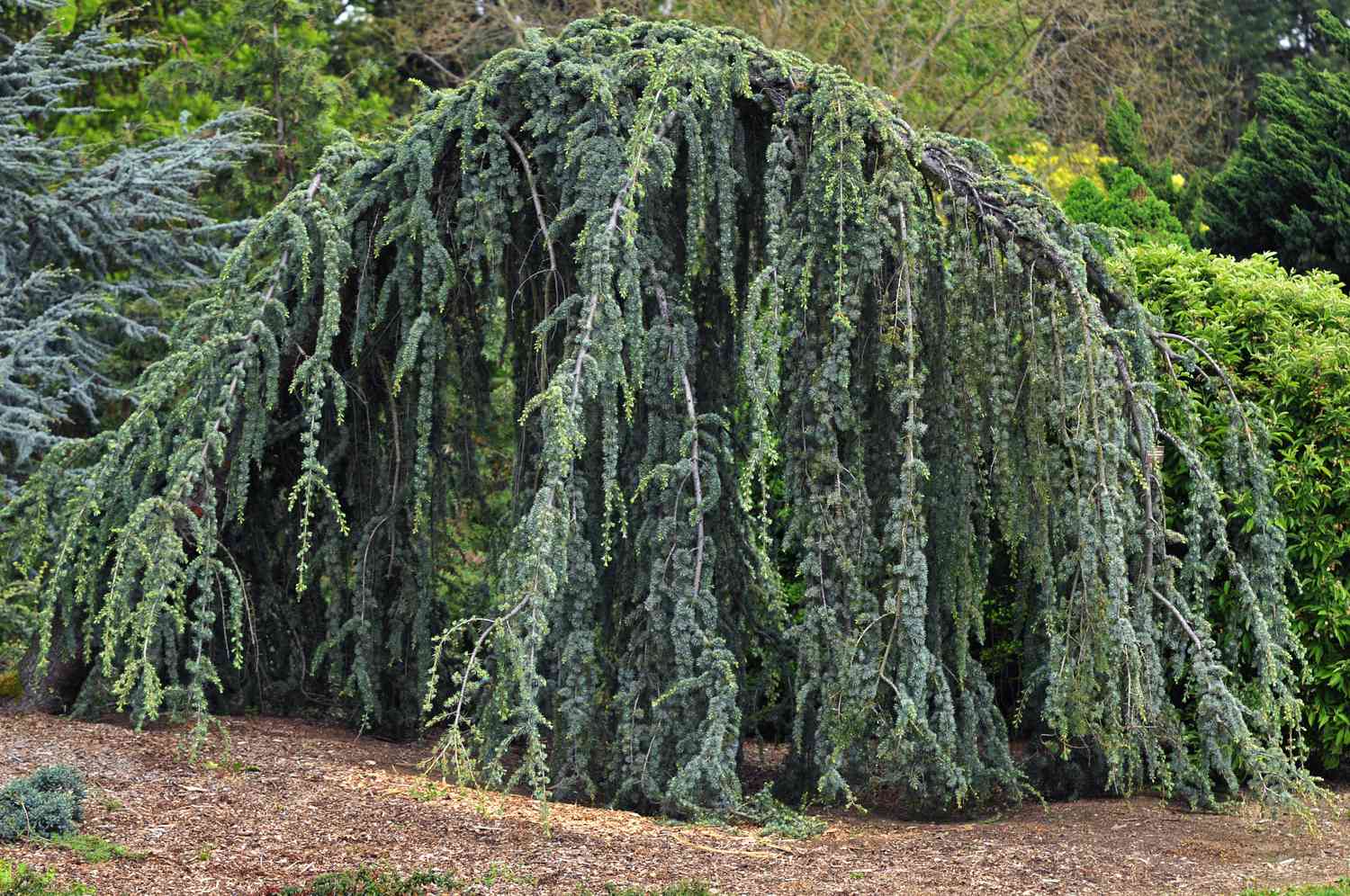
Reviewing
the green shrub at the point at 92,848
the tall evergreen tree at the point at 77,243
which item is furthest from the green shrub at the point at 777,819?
the tall evergreen tree at the point at 77,243

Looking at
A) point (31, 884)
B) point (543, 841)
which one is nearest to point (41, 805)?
point (31, 884)

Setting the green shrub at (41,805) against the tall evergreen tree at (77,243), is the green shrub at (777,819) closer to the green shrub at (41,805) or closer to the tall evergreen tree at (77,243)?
the green shrub at (41,805)

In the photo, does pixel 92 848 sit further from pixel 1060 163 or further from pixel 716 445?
pixel 1060 163

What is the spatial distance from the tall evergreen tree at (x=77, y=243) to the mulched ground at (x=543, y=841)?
150 inches

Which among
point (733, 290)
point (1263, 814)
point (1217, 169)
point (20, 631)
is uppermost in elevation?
point (1217, 169)

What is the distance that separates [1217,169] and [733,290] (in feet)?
48.1

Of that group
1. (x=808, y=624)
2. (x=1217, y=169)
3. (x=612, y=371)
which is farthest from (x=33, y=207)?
(x=1217, y=169)

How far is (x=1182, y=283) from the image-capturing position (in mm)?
5988

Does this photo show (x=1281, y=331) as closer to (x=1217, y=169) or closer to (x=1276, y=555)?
(x=1276, y=555)

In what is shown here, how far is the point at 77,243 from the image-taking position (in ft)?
28.8

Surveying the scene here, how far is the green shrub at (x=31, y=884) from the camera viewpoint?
3.73 m

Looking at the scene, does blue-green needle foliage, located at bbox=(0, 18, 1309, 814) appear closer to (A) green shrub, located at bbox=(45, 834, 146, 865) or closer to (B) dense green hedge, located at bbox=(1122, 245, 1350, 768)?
(B) dense green hedge, located at bbox=(1122, 245, 1350, 768)

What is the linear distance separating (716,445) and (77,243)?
219 inches

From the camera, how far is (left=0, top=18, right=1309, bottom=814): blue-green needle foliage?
4547mm
